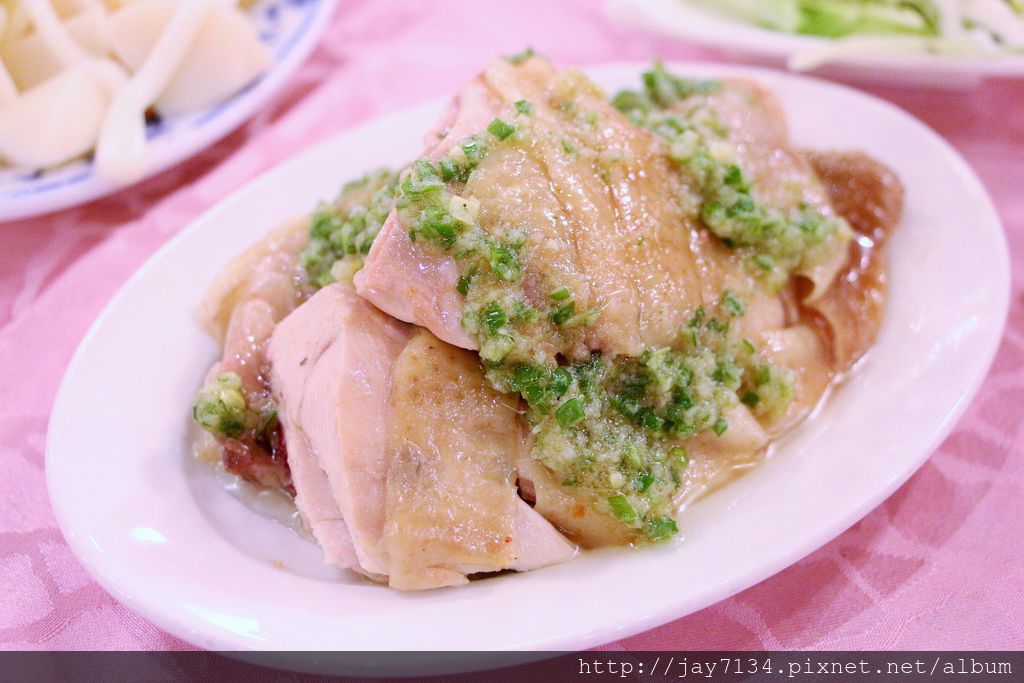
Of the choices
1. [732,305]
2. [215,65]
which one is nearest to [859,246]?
[732,305]

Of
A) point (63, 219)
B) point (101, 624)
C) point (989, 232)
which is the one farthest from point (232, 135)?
Result: point (989, 232)

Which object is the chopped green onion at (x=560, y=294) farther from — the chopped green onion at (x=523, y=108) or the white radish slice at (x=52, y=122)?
the white radish slice at (x=52, y=122)

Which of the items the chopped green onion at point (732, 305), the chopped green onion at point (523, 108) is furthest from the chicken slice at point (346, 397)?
the chopped green onion at point (732, 305)

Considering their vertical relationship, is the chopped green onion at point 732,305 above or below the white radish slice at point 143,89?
below

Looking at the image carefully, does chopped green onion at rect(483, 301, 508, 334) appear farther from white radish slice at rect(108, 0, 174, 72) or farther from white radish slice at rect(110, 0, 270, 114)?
white radish slice at rect(108, 0, 174, 72)

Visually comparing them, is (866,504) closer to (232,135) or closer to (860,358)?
(860,358)

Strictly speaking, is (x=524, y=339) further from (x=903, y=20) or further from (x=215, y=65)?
(x=903, y=20)
